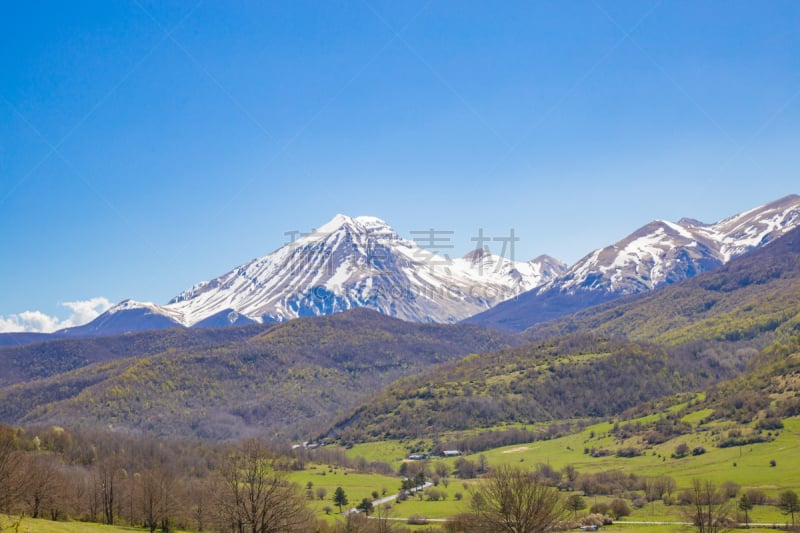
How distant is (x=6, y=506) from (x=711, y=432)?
179 m

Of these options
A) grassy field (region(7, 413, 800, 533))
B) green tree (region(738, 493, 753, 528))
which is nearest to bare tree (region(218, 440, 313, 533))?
grassy field (region(7, 413, 800, 533))

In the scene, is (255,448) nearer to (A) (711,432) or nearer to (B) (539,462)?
(B) (539,462)

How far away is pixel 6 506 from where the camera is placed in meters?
71.5

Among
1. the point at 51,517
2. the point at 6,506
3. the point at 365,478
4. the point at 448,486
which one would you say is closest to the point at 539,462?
the point at 448,486

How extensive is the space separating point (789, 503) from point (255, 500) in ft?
290

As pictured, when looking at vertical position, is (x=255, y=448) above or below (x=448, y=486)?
above

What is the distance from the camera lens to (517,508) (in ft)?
251

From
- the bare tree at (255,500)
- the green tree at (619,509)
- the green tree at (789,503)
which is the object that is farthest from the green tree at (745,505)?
the bare tree at (255,500)

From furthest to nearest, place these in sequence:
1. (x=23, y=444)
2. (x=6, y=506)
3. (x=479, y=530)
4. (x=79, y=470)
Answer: (x=23, y=444) < (x=79, y=470) < (x=479, y=530) < (x=6, y=506)

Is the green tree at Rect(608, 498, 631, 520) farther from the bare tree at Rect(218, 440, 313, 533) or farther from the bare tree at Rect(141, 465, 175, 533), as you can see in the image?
the bare tree at Rect(141, 465, 175, 533)

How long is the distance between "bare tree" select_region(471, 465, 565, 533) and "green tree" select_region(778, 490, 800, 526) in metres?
57.1

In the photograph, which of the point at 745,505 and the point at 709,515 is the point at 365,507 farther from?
the point at 709,515

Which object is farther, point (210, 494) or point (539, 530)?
point (210, 494)

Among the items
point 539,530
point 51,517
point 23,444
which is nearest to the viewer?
point 539,530
